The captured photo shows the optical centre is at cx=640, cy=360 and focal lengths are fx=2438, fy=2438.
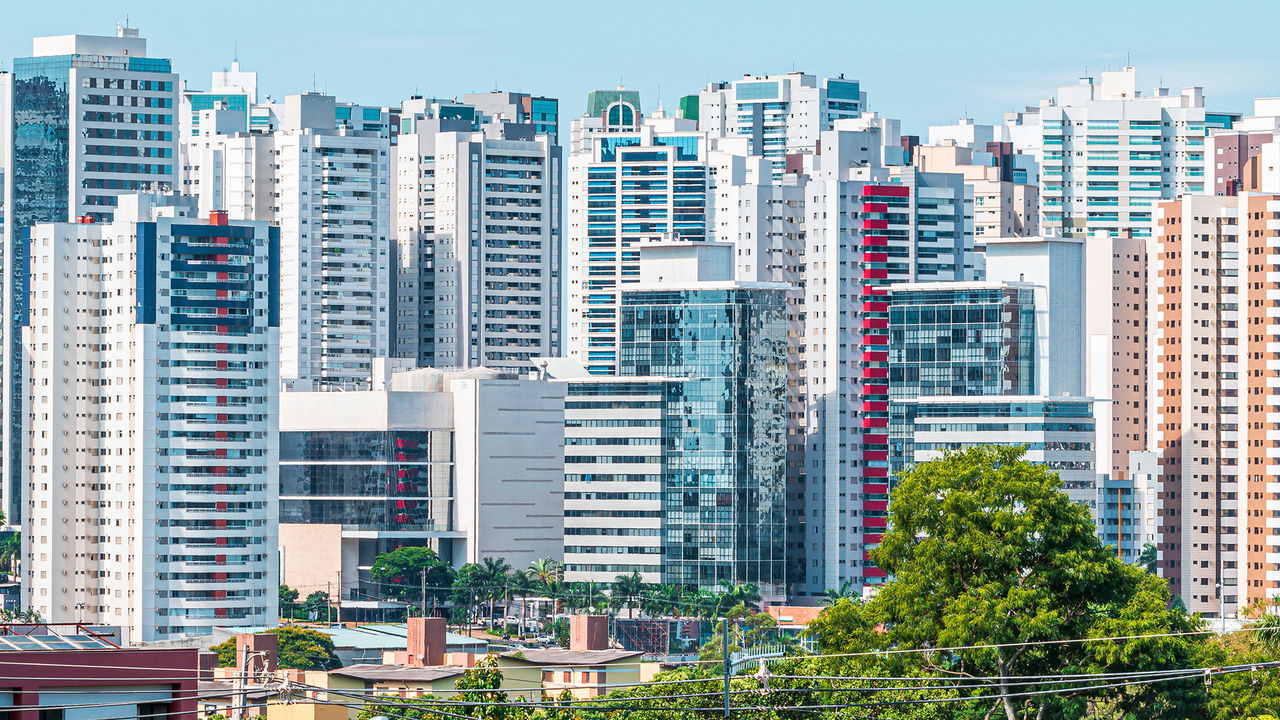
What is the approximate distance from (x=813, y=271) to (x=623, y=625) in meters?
26.7

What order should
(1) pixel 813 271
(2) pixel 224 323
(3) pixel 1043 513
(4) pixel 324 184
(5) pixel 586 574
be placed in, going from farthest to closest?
(4) pixel 324 184, (1) pixel 813 271, (5) pixel 586 574, (2) pixel 224 323, (3) pixel 1043 513

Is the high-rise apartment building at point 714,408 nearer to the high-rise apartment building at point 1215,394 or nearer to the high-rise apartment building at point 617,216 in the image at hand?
the high-rise apartment building at point 1215,394

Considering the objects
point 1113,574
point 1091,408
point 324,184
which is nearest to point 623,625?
point 1091,408

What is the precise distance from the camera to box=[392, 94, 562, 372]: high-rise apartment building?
173 meters

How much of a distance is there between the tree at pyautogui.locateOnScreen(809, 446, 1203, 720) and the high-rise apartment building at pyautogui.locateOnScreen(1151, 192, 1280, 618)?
8781 cm

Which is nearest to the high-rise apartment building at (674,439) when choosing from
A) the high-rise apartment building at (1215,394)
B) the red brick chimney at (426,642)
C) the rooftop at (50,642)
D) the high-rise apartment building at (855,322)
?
the high-rise apartment building at (855,322)

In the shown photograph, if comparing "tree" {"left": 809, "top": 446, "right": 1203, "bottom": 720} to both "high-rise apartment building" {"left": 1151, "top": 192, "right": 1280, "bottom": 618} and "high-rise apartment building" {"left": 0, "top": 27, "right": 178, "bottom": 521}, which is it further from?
"high-rise apartment building" {"left": 0, "top": 27, "right": 178, "bottom": 521}

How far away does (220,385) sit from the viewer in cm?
11688

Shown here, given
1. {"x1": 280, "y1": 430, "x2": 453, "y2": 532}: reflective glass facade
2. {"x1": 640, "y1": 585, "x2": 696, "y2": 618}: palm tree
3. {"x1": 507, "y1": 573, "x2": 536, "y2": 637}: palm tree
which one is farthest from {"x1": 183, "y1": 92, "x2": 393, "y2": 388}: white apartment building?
{"x1": 640, "y1": 585, "x2": 696, "y2": 618}: palm tree

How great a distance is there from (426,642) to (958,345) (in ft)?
156

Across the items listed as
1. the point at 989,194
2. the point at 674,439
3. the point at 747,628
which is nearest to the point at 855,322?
the point at 674,439

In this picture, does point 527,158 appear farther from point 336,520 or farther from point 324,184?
point 336,520

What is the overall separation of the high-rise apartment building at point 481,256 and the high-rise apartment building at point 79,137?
29.6 m

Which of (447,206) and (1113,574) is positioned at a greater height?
(447,206)
